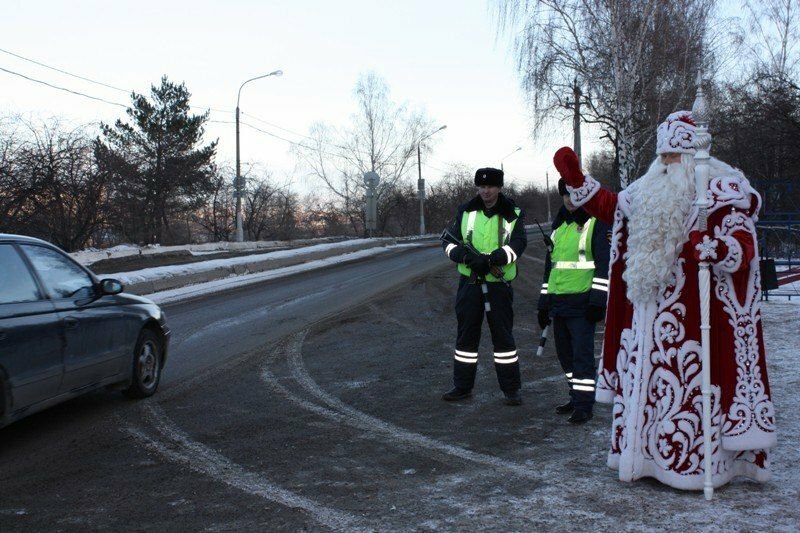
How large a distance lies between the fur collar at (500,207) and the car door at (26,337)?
3423mm

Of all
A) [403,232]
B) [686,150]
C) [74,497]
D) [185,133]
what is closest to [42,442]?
[74,497]

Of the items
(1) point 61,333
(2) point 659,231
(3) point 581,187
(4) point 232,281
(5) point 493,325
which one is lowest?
(4) point 232,281

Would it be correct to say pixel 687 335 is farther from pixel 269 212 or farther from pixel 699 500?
pixel 269 212

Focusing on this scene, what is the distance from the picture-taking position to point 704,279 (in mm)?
3932

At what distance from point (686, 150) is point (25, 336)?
4.38m

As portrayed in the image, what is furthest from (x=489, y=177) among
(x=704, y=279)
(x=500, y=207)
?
(x=704, y=279)

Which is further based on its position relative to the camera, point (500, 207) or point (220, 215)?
point (220, 215)

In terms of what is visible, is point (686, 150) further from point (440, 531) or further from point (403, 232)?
point (403, 232)

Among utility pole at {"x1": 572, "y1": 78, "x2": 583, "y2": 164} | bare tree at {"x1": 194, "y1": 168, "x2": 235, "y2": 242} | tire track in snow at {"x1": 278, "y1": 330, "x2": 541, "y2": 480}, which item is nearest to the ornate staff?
tire track in snow at {"x1": 278, "y1": 330, "x2": 541, "y2": 480}

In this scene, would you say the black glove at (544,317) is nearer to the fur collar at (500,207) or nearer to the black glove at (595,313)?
the black glove at (595,313)

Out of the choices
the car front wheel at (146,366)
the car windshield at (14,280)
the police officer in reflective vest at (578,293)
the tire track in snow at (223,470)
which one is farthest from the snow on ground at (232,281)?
the police officer in reflective vest at (578,293)

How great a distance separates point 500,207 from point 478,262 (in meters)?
0.57

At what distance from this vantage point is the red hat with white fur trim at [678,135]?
4.12m

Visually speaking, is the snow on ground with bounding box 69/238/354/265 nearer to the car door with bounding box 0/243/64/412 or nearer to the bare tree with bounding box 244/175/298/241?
the car door with bounding box 0/243/64/412
